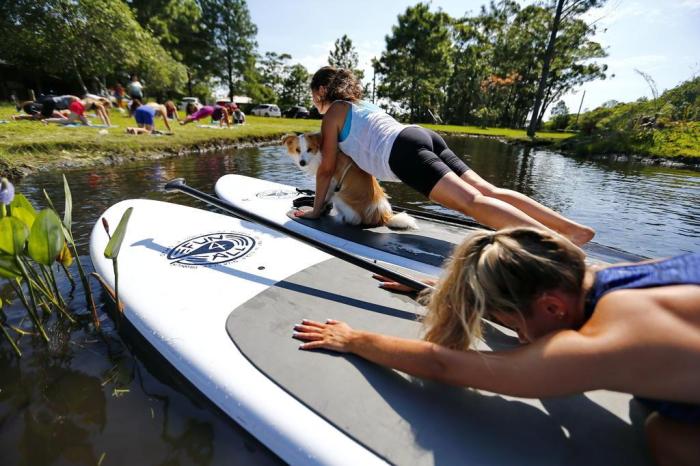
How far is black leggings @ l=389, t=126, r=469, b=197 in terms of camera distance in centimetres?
306

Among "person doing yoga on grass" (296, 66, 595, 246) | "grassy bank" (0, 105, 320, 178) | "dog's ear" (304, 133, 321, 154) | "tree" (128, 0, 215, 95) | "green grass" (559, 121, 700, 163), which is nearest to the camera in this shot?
"person doing yoga on grass" (296, 66, 595, 246)

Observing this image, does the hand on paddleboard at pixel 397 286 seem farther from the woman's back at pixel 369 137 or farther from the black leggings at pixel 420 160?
the woman's back at pixel 369 137

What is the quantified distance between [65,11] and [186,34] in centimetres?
2040

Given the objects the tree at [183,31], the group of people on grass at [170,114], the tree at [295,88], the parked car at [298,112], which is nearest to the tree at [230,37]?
the tree at [183,31]

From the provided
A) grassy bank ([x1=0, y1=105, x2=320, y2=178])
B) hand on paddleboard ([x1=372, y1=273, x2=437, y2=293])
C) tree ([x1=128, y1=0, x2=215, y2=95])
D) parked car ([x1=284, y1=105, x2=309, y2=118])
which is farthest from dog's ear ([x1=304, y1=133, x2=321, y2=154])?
parked car ([x1=284, y1=105, x2=309, y2=118])

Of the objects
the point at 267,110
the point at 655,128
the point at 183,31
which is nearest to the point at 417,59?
the point at 267,110

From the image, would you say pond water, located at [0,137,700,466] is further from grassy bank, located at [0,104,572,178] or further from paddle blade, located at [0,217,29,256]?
grassy bank, located at [0,104,572,178]

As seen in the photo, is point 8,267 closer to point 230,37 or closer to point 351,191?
point 351,191

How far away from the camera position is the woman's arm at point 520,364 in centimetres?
106

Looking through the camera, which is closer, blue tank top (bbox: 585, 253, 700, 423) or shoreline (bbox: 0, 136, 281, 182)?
blue tank top (bbox: 585, 253, 700, 423)

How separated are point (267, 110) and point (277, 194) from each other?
136 ft

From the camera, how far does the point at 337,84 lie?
367 cm

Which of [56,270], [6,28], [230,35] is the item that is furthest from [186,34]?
[56,270]

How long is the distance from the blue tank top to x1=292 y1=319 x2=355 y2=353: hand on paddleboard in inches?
45.9
